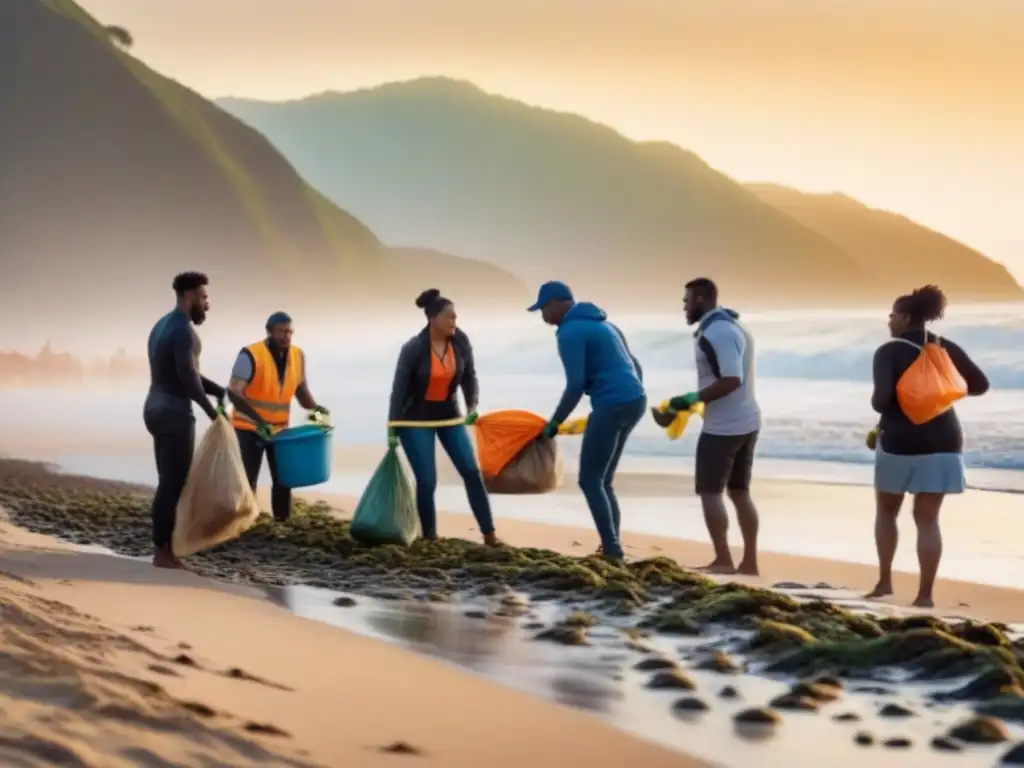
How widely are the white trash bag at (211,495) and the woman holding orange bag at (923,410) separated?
3583 mm

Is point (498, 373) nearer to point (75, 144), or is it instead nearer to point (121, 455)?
point (121, 455)

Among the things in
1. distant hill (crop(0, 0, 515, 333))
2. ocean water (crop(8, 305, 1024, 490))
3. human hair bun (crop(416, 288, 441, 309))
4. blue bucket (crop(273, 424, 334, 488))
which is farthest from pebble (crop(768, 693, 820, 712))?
distant hill (crop(0, 0, 515, 333))

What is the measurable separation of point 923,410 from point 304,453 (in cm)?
395

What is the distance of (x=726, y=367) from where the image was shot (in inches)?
342

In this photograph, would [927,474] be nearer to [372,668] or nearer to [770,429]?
[372,668]

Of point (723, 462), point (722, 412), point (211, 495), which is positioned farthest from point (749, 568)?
point (211, 495)

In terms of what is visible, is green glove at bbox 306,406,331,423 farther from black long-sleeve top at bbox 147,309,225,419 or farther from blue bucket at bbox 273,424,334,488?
black long-sleeve top at bbox 147,309,225,419

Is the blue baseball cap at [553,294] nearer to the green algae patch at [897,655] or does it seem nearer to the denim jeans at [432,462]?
the denim jeans at [432,462]

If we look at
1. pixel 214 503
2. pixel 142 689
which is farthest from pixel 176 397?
pixel 142 689

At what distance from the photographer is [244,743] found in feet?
14.2

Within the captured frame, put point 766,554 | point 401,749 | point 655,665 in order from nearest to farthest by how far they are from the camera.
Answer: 1. point 401,749
2. point 655,665
3. point 766,554

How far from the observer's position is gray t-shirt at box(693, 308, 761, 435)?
8.69 meters

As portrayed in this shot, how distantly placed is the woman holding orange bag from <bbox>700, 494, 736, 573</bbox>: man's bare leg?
4.12ft

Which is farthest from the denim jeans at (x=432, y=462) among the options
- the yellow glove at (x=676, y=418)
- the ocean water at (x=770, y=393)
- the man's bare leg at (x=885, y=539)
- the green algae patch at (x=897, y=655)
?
the ocean water at (x=770, y=393)
